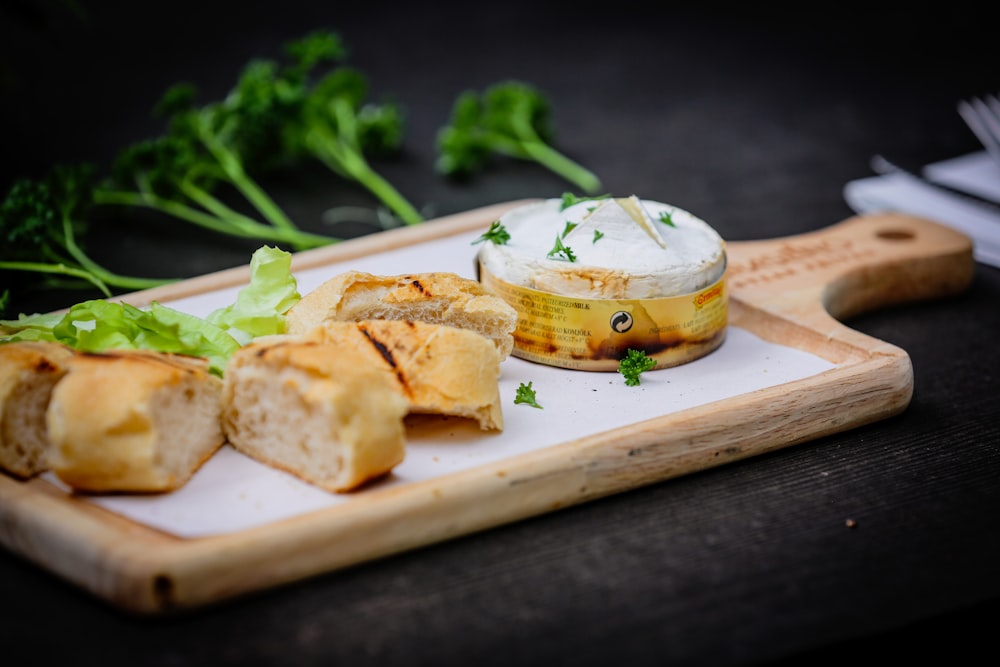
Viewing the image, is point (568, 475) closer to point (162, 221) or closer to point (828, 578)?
point (828, 578)

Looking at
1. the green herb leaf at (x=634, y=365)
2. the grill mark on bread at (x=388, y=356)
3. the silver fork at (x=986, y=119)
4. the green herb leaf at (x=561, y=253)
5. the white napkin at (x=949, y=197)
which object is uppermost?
the green herb leaf at (x=561, y=253)

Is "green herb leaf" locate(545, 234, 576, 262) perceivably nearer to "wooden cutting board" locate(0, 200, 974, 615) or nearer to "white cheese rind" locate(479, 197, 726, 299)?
"white cheese rind" locate(479, 197, 726, 299)

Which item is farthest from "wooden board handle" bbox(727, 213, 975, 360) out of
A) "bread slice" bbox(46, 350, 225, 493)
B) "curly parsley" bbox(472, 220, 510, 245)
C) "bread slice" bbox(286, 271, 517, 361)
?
"bread slice" bbox(46, 350, 225, 493)

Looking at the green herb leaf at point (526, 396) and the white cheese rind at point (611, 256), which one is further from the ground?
the white cheese rind at point (611, 256)

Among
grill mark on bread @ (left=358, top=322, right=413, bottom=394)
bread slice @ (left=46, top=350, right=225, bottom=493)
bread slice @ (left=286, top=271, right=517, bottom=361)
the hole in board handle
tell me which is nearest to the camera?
bread slice @ (left=46, top=350, right=225, bottom=493)

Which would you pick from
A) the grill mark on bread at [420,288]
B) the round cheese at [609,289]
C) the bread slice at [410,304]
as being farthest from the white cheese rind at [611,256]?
the grill mark on bread at [420,288]

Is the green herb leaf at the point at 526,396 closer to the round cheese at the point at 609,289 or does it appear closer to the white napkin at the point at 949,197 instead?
the round cheese at the point at 609,289
